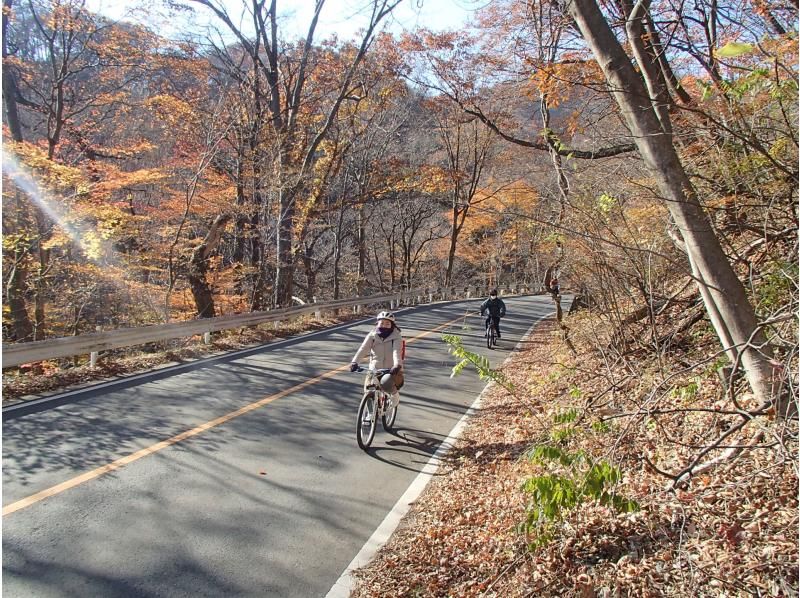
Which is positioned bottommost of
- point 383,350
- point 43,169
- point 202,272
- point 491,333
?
point 491,333

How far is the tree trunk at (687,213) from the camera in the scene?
11.8ft

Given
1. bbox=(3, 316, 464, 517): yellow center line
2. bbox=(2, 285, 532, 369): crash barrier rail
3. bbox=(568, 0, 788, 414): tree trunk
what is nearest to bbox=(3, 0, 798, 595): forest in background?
bbox=(568, 0, 788, 414): tree trunk

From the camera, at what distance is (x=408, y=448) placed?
21.8 ft

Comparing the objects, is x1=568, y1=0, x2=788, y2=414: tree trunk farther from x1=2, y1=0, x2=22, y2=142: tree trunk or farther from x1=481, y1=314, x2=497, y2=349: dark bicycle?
x1=2, y1=0, x2=22, y2=142: tree trunk

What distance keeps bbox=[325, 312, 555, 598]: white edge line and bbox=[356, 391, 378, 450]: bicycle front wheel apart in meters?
0.89

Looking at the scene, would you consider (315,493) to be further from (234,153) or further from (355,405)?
(234,153)

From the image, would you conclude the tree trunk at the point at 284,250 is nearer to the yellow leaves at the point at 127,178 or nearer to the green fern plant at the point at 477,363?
the yellow leaves at the point at 127,178

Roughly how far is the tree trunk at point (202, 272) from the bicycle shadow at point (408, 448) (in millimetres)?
12784

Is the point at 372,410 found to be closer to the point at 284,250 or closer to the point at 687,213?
the point at 687,213

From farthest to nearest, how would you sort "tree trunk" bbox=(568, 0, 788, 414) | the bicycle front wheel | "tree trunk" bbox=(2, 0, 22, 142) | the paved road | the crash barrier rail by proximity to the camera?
1. "tree trunk" bbox=(2, 0, 22, 142)
2. the crash barrier rail
3. the bicycle front wheel
4. the paved road
5. "tree trunk" bbox=(568, 0, 788, 414)

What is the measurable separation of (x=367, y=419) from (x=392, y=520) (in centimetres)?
201

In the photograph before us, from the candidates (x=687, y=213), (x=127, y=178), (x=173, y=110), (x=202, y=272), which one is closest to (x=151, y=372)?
(x=202, y=272)

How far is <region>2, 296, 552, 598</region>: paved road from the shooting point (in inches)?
146

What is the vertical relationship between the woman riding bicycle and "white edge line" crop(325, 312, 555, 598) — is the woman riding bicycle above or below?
above
